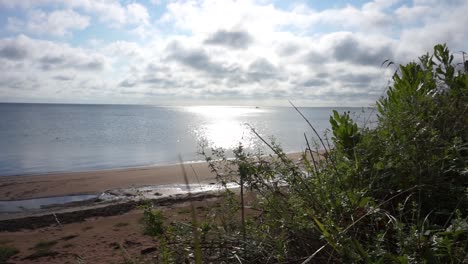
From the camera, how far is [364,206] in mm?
2033

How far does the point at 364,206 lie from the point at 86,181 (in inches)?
612

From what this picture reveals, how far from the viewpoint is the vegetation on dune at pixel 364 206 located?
1.74 m

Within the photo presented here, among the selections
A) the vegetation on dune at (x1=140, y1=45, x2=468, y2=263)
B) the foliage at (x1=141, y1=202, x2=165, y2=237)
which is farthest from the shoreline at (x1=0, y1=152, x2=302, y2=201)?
the foliage at (x1=141, y1=202, x2=165, y2=237)

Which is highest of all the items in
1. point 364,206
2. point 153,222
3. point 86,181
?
point 364,206

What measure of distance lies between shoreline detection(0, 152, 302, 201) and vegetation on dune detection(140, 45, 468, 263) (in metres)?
10.1

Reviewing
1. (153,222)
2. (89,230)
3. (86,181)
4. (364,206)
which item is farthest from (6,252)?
(86,181)

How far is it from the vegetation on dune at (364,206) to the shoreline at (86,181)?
398 inches

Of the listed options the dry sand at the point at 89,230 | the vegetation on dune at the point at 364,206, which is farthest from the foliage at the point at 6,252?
the vegetation on dune at the point at 364,206

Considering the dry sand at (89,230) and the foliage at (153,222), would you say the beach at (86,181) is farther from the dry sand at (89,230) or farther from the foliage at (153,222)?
the foliage at (153,222)

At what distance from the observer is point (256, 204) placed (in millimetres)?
2547

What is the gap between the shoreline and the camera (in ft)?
45.1

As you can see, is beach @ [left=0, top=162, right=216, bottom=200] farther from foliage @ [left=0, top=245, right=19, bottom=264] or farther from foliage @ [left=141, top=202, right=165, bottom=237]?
foliage @ [left=141, top=202, right=165, bottom=237]

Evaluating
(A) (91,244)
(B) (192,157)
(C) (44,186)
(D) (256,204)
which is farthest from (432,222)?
(B) (192,157)

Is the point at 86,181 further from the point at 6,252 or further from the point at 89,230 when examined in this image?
the point at 6,252
